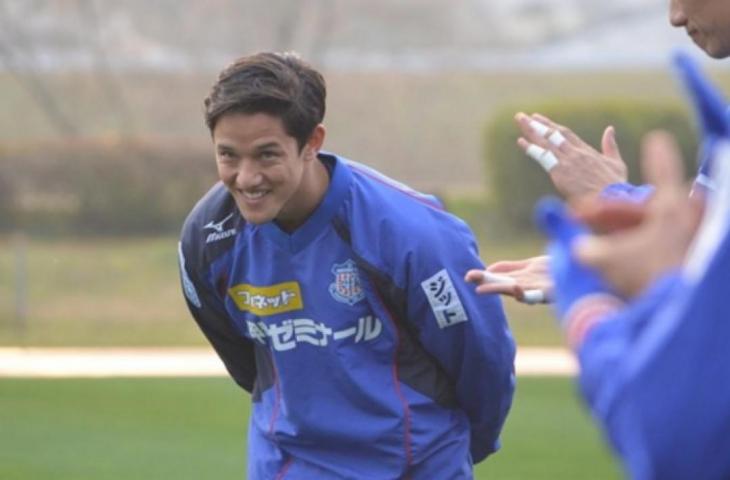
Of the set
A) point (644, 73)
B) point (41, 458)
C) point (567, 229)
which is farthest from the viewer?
point (644, 73)

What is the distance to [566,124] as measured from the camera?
24.3m

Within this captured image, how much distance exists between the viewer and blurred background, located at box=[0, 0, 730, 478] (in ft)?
40.9

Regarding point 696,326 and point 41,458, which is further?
point 41,458

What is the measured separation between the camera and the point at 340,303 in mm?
4816

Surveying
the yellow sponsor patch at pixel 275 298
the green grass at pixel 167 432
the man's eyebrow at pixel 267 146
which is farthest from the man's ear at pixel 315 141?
the green grass at pixel 167 432

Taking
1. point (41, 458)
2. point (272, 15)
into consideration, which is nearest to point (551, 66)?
point (272, 15)

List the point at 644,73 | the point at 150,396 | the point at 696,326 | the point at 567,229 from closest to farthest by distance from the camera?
the point at 696,326 < the point at 567,229 < the point at 150,396 < the point at 644,73

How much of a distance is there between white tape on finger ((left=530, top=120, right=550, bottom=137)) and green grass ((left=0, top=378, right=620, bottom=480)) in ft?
20.8

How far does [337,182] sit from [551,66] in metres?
28.2

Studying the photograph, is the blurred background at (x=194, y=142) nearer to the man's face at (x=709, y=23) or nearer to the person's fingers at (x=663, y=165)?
the man's face at (x=709, y=23)

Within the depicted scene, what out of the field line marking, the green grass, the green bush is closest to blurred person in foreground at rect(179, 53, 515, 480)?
the green grass

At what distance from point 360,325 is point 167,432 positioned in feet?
24.6

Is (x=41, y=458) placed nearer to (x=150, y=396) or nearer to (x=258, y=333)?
(x=150, y=396)

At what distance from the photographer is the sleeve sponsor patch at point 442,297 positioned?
479 centimetres
